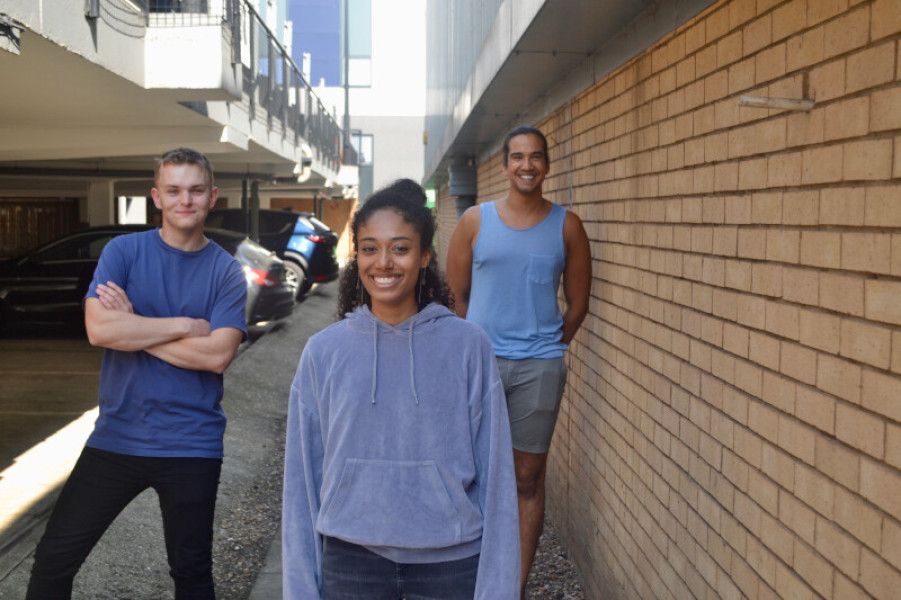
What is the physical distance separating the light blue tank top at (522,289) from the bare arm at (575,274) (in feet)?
0.26

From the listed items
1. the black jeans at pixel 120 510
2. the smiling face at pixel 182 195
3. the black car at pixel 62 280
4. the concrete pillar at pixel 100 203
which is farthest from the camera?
the concrete pillar at pixel 100 203

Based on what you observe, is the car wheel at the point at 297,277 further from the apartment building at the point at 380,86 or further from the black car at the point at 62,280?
the apartment building at the point at 380,86

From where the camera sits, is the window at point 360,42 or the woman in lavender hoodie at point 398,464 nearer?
the woman in lavender hoodie at point 398,464

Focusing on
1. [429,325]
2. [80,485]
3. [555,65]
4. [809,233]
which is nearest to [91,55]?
[555,65]

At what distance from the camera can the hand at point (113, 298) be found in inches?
135

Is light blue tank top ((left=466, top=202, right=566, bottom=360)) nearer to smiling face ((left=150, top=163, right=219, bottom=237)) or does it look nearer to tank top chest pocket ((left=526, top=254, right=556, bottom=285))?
tank top chest pocket ((left=526, top=254, right=556, bottom=285))

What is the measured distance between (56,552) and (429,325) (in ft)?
5.12

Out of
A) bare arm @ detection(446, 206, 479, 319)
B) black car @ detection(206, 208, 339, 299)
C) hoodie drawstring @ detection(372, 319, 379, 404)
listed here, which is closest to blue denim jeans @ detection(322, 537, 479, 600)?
hoodie drawstring @ detection(372, 319, 379, 404)

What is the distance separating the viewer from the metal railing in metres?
8.76

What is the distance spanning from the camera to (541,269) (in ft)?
14.3

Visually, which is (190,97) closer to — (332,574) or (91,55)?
(91,55)

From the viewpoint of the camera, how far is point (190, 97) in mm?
9352

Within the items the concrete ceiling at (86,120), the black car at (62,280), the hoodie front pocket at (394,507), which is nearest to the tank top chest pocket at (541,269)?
the hoodie front pocket at (394,507)

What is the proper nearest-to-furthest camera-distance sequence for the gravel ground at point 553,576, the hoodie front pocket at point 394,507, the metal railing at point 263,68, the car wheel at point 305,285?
the hoodie front pocket at point 394,507
the gravel ground at point 553,576
the metal railing at point 263,68
the car wheel at point 305,285
